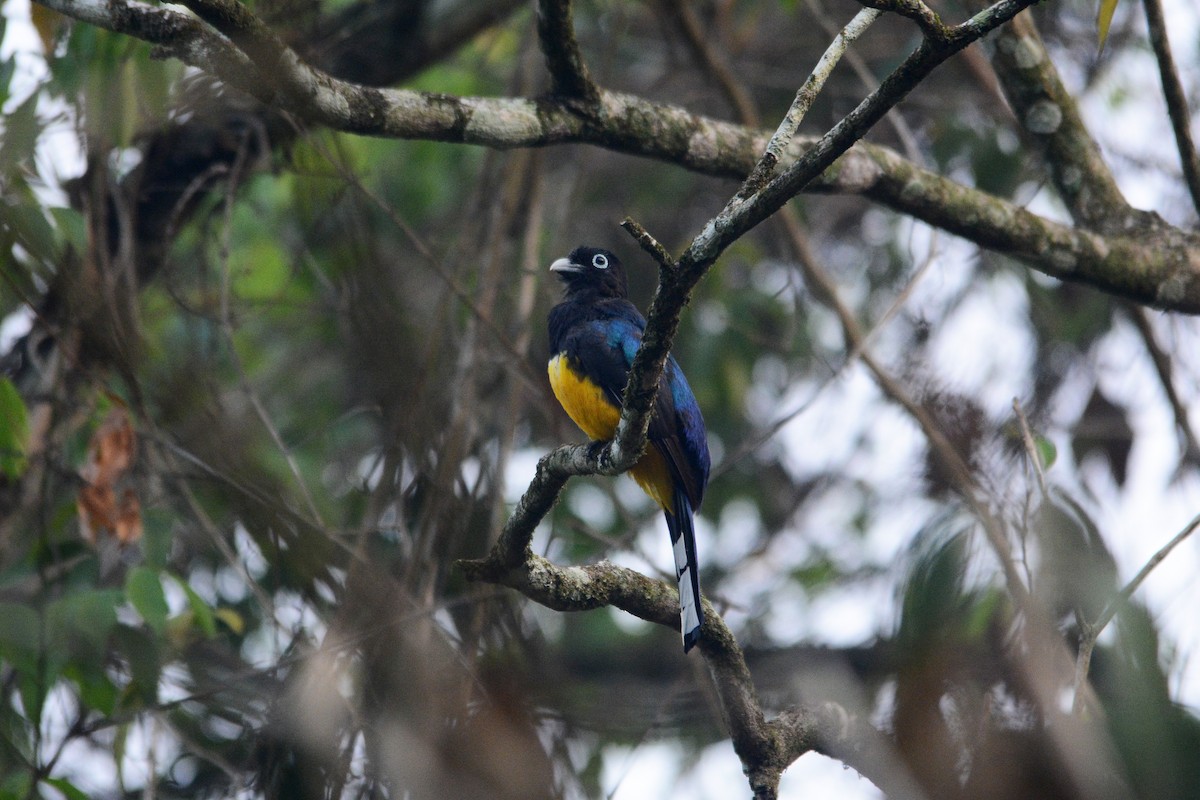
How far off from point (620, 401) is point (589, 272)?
3.20 feet

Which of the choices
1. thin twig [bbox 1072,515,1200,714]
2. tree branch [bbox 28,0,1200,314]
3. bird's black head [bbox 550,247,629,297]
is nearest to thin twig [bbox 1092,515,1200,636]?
thin twig [bbox 1072,515,1200,714]

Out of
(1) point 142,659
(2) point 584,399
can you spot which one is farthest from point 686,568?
(1) point 142,659

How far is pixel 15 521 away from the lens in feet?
16.4

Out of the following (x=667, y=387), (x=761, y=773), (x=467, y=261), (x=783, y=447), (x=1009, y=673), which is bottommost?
(x=761, y=773)

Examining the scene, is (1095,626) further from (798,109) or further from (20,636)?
(20,636)

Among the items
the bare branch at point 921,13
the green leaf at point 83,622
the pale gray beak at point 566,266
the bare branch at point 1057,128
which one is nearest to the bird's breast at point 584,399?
the pale gray beak at point 566,266

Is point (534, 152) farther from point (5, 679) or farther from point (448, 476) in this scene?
point (5, 679)

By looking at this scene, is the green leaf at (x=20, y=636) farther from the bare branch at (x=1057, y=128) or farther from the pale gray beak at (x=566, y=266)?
the bare branch at (x=1057, y=128)

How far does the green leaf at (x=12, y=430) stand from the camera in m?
4.20

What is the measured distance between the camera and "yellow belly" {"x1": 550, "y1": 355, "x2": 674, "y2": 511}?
4.30 m

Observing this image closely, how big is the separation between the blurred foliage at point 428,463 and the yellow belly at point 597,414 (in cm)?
52

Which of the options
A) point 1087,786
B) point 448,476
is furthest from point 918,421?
point 1087,786

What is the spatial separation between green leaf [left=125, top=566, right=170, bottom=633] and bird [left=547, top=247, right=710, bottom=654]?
1.59 m

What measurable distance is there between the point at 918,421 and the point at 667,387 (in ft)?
4.59
